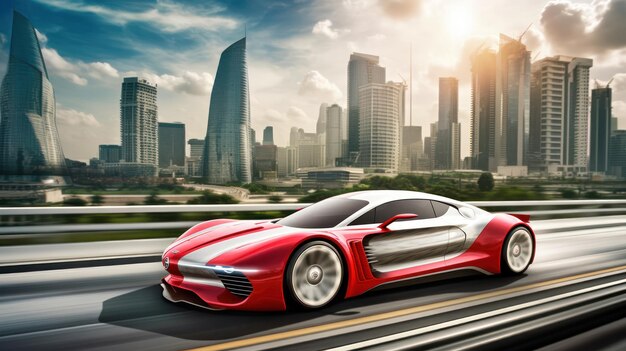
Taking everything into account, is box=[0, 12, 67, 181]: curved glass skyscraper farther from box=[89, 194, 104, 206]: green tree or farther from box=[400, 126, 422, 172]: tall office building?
box=[400, 126, 422, 172]: tall office building

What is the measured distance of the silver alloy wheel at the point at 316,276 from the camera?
412 centimetres

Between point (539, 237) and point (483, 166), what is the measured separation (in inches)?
5628

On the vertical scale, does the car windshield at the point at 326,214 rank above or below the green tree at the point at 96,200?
above

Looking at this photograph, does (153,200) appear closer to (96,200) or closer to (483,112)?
(96,200)

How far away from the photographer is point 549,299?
4625 mm

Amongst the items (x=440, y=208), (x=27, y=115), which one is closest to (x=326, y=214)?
(x=440, y=208)

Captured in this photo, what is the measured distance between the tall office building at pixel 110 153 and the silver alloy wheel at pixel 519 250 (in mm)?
94941

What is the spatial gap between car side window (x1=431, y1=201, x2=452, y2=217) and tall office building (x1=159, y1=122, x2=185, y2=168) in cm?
14141

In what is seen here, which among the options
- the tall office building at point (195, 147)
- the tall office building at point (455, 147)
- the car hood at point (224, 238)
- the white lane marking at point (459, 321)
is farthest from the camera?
the tall office building at point (455, 147)

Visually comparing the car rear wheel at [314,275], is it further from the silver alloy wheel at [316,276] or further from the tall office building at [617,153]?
the tall office building at [617,153]

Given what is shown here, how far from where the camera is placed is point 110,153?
10150 centimetres

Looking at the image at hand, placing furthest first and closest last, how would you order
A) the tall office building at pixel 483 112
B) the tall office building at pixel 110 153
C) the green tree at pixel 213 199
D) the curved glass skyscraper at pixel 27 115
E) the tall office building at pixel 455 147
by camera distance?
1. the tall office building at pixel 455 147
2. the tall office building at pixel 483 112
3. the curved glass skyscraper at pixel 27 115
4. the tall office building at pixel 110 153
5. the green tree at pixel 213 199

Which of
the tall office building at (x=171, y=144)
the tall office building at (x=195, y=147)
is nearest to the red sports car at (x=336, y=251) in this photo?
the tall office building at (x=171, y=144)

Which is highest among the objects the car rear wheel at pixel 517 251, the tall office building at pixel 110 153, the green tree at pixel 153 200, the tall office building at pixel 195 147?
the tall office building at pixel 195 147
